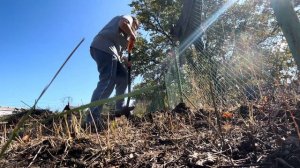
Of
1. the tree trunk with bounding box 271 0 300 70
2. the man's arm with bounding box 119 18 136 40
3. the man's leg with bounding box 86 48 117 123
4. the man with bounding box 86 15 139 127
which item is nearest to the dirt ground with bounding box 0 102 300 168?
the tree trunk with bounding box 271 0 300 70

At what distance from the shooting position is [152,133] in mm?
2711

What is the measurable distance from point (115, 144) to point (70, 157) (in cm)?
30

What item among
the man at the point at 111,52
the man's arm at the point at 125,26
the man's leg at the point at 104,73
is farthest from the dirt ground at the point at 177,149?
the man's arm at the point at 125,26

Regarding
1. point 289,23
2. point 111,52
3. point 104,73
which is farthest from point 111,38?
point 289,23

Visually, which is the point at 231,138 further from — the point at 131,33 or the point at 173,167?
the point at 131,33

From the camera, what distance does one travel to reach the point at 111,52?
4590mm

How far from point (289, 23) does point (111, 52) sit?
3224mm

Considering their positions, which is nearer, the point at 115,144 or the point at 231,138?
the point at 231,138

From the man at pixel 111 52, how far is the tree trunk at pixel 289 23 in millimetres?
2874

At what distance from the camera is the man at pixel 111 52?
173 inches

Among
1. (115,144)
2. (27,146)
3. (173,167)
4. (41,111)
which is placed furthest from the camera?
(41,111)

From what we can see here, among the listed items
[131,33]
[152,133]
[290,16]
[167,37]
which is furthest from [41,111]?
[167,37]

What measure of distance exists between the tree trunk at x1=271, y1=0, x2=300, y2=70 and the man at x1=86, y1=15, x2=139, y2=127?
2.87 metres

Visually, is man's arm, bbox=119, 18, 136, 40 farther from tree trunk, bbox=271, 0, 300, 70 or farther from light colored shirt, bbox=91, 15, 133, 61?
tree trunk, bbox=271, 0, 300, 70
